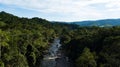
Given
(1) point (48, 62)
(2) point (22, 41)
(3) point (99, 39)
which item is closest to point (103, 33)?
(3) point (99, 39)

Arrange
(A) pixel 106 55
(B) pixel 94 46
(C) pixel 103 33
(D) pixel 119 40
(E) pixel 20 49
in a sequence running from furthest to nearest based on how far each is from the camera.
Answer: (C) pixel 103 33 → (B) pixel 94 46 → (E) pixel 20 49 → (D) pixel 119 40 → (A) pixel 106 55

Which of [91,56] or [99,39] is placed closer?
[91,56]

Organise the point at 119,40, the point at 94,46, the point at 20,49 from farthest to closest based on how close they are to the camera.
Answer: the point at 94,46 < the point at 20,49 < the point at 119,40

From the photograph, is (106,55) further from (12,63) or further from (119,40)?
(12,63)

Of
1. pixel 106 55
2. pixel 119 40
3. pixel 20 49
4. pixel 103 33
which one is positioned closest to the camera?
pixel 106 55

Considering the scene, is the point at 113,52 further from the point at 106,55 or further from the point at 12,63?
the point at 12,63

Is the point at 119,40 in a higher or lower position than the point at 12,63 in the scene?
higher

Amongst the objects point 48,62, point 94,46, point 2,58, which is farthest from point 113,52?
point 48,62

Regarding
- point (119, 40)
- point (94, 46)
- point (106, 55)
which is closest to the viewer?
point (106, 55)

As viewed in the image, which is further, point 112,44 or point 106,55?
point 112,44
